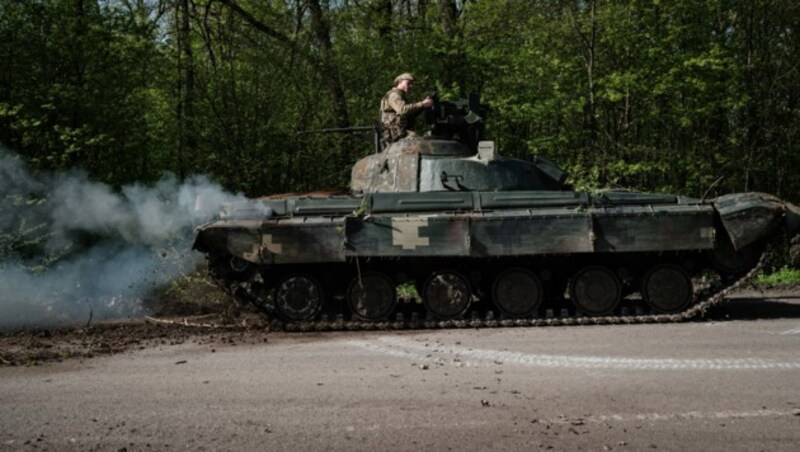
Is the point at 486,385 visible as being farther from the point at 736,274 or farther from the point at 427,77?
the point at 427,77

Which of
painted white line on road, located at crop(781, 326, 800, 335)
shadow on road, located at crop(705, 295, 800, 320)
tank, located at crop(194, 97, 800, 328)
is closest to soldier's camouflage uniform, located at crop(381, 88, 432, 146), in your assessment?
tank, located at crop(194, 97, 800, 328)

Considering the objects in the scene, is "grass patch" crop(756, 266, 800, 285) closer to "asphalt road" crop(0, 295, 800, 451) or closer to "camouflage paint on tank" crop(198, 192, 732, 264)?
"camouflage paint on tank" crop(198, 192, 732, 264)

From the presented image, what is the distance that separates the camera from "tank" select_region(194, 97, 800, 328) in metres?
10.9

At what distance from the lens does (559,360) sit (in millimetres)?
8016

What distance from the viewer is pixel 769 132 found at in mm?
19797

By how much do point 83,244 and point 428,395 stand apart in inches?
404

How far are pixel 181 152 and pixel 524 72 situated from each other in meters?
8.64

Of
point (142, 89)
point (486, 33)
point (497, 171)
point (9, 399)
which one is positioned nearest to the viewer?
point (9, 399)

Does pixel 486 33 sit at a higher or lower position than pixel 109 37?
higher

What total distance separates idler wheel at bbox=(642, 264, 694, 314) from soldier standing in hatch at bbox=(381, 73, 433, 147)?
167 inches

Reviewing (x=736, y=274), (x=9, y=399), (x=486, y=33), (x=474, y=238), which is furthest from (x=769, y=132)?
(x=9, y=399)

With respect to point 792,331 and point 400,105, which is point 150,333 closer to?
point 400,105

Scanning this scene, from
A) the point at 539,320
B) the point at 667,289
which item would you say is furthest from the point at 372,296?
the point at 667,289

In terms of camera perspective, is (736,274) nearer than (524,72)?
Yes
